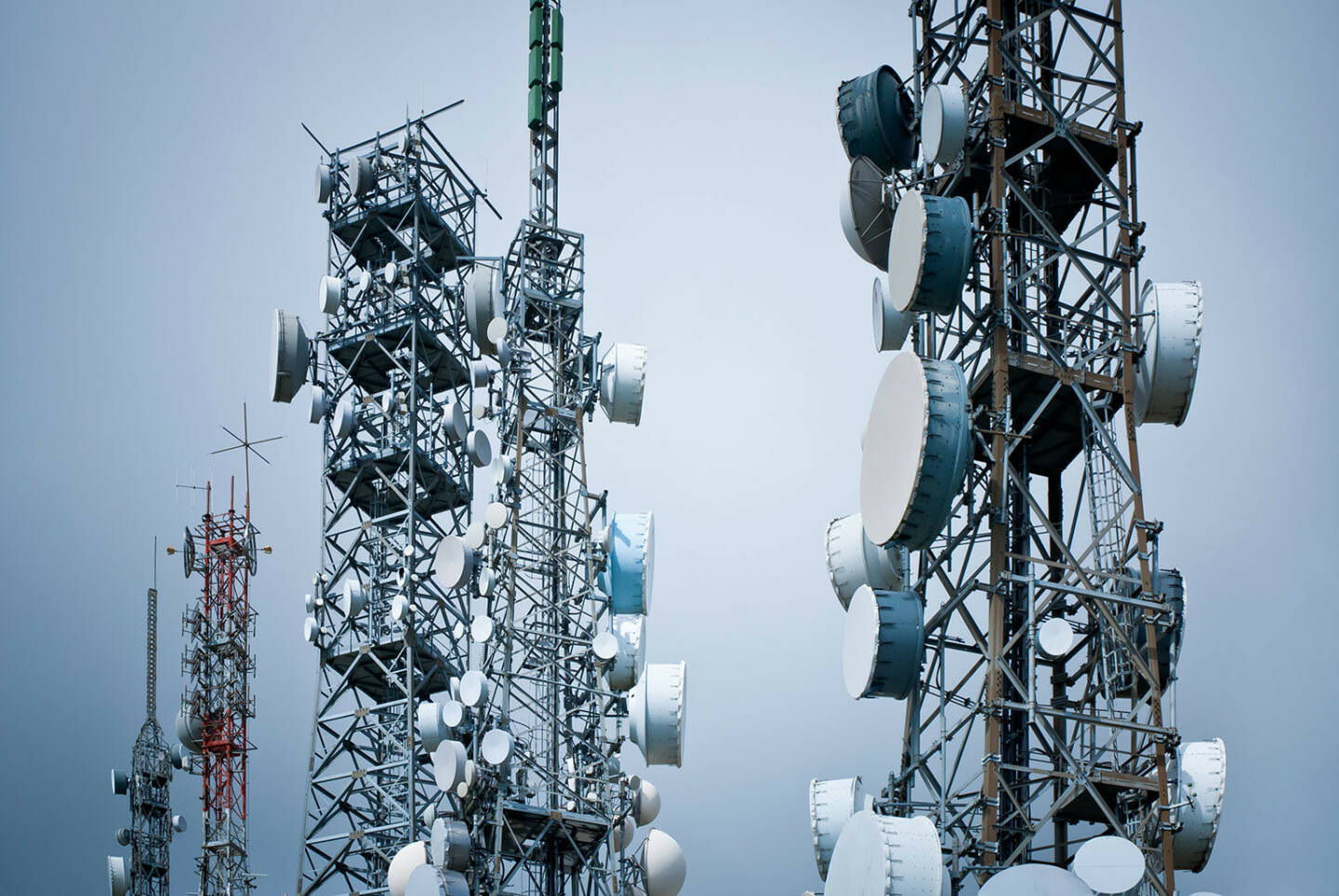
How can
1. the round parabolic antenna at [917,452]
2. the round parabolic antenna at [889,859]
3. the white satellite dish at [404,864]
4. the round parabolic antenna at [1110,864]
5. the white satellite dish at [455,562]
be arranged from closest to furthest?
1. the round parabolic antenna at [1110,864]
2. the round parabolic antenna at [889,859]
3. the round parabolic antenna at [917,452]
4. the white satellite dish at [404,864]
5. the white satellite dish at [455,562]

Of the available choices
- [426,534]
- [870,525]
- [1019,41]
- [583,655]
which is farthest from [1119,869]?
[426,534]

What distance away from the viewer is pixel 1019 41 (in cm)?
3944

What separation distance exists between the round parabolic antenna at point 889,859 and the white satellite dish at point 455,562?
70.0 feet

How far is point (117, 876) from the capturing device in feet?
228

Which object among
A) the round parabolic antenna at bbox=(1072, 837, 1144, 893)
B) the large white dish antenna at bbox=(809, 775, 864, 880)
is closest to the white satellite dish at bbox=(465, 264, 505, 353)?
the large white dish antenna at bbox=(809, 775, 864, 880)

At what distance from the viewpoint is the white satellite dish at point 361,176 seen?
6025 cm

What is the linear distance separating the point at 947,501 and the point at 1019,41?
11.1 metres

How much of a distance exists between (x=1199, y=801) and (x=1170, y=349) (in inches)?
323

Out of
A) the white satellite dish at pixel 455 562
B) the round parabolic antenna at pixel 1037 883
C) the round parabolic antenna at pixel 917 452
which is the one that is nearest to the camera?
the round parabolic antenna at pixel 1037 883

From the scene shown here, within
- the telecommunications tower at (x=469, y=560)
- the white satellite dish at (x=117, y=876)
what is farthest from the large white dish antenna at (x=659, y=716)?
the white satellite dish at (x=117, y=876)

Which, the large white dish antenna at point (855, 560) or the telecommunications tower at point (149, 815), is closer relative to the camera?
the large white dish antenna at point (855, 560)

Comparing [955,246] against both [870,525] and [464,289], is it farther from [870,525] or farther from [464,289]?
[464,289]

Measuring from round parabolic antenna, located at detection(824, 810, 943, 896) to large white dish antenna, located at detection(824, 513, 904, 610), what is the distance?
6.57 meters

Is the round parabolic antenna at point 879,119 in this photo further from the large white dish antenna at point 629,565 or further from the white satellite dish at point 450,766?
the white satellite dish at point 450,766
